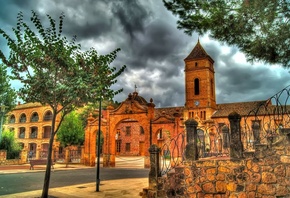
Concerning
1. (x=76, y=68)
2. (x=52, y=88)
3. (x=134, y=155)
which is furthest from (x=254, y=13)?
(x=134, y=155)

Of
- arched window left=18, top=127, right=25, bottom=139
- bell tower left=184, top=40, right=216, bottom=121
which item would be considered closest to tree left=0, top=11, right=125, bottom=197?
bell tower left=184, top=40, right=216, bottom=121

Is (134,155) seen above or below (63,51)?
below

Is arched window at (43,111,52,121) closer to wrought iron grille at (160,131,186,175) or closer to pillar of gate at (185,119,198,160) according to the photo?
wrought iron grille at (160,131,186,175)

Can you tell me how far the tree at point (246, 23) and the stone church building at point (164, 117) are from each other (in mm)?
2817

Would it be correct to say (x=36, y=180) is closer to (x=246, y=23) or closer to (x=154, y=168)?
(x=154, y=168)

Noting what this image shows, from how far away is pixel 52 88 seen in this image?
9141 mm

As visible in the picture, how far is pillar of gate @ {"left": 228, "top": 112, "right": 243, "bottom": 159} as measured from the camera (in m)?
6.58

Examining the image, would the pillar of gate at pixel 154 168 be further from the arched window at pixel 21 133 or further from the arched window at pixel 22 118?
the arched window at pixel 22 118

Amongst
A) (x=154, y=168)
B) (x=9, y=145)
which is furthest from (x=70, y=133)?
(x=154, y=168)

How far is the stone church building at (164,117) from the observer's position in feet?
79.9

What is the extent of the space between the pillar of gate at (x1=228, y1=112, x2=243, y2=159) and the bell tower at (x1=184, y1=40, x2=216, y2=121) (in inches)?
1192

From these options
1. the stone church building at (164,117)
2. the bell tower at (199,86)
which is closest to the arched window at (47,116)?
A: the stone church building at (164,117)

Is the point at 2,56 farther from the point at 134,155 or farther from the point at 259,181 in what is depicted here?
the point at 134,155

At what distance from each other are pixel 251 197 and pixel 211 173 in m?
1.09
